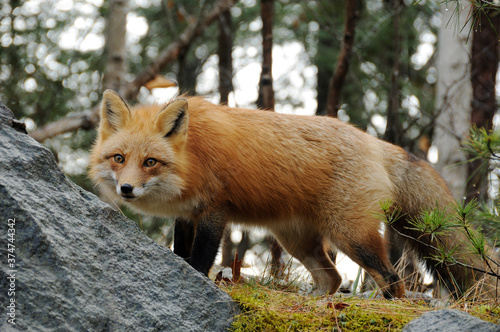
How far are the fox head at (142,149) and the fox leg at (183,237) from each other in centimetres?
56

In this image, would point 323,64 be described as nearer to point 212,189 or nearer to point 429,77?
point 429,77

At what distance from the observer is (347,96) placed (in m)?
17.6

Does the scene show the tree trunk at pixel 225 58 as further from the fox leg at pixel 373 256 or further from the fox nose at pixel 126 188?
the fox nose at pixel 126 188

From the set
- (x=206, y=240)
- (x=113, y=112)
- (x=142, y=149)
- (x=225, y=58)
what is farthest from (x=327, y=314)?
(x=225, y=58)

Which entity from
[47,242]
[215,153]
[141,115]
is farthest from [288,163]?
[47,242]

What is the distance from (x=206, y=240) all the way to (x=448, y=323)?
247 centimetres

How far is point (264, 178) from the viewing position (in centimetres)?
552

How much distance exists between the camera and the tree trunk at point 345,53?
928cm

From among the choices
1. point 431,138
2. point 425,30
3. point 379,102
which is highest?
point 425,30

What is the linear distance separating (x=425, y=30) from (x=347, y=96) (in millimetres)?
3653

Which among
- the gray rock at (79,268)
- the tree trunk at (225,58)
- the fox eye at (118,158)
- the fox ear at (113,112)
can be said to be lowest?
the gray rock at (79,268)

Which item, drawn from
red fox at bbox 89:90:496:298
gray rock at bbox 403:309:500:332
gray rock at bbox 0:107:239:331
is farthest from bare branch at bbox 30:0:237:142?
gray rock at bbox 403:309:500:332

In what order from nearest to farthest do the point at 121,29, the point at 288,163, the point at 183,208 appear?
the point at 183,208, the point at 288,163, the point at 121,29

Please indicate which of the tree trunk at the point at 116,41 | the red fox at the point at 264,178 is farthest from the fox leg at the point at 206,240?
the tree trunk at the point at 116,41
